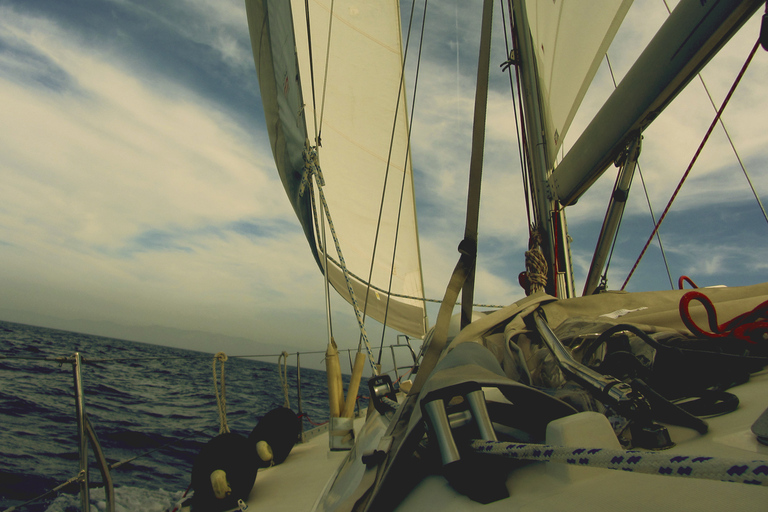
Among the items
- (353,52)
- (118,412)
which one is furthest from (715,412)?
(118,412)

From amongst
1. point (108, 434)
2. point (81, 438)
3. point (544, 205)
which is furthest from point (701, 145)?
point (108, 434)

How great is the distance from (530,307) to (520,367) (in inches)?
13.6

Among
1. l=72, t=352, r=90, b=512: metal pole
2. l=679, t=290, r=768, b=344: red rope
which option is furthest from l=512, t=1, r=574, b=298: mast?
l=72, t=352, r=90, b=512: metal pole

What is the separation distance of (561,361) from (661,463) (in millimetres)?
547

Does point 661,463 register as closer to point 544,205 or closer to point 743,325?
point 743,325

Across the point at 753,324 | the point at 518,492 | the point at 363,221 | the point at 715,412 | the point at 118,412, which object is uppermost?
the point at 363,221

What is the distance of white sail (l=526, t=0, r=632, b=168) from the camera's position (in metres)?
2.40

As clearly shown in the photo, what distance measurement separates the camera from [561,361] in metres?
0.91

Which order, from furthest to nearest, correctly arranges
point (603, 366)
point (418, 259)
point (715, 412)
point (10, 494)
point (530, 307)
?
point (418, 259) → point (10, 494) → point (530, 307) → point (603, 366) → point (715, 412)

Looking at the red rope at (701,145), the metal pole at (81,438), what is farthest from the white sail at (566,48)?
the metal pole at (81,438)

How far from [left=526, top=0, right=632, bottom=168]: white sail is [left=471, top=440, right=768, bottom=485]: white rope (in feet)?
8.26

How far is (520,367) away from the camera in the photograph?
3.90 ft

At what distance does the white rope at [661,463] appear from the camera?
1.05ft

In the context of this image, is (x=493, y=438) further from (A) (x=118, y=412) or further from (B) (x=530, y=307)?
(A) (x=118, y=412)
